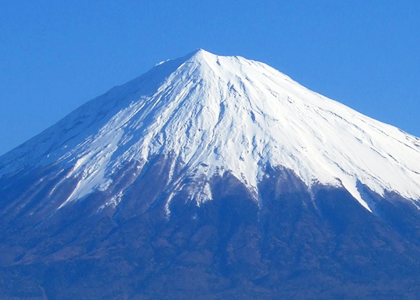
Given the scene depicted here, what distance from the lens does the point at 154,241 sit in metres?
118

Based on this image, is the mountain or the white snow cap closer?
the mountain

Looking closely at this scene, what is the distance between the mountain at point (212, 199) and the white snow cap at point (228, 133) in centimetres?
25

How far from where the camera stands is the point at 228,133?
439ft

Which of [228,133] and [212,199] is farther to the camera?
[228,133]

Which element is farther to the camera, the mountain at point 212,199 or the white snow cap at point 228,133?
the white snow cap at point 228,133

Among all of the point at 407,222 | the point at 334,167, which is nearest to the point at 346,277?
the point at 407,222

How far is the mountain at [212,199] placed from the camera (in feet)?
367

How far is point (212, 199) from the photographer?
123438 mm

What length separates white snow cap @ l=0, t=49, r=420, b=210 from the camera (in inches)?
5079

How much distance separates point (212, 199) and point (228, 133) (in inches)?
501

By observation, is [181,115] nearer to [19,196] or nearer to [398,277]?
[19,196]

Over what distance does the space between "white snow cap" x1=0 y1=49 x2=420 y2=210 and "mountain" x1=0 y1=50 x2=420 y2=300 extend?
0.25m

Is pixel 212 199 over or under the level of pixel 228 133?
under

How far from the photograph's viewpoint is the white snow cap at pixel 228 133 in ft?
423
